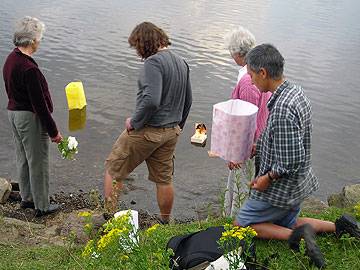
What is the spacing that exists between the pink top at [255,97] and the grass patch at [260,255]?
3.30 feet

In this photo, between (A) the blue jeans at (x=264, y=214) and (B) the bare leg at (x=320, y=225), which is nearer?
(A) the blue jeans at (x=264, y=214)

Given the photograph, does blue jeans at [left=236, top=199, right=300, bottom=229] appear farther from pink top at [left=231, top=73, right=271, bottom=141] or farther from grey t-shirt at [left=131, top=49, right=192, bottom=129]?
grey t-shirt at [left=131, top=49, right=192, bottom=129]

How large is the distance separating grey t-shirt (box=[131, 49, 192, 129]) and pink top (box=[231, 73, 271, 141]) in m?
0.63

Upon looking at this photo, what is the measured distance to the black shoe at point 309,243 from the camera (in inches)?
135

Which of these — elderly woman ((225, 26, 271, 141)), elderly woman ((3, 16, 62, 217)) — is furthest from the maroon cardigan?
elderly woman ((225, 26, 271, 141))

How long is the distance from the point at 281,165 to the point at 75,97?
6.89 metres

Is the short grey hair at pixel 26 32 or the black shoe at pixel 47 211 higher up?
the short grey hair at pixel 26 32

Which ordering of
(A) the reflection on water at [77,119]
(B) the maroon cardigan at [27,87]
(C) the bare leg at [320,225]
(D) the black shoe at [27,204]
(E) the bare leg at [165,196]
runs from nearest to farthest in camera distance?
(C) the bare leg at [320,225]
(B) the maroon cardigan at [27,87]
(E) the bare leg at [165,196]
(D) the black shoe at [27,204]
(A) the reflection on water at [77,119]

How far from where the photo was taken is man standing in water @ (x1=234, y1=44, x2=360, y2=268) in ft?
11.4

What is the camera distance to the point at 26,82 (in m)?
4.82

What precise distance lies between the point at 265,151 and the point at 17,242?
2.65 m

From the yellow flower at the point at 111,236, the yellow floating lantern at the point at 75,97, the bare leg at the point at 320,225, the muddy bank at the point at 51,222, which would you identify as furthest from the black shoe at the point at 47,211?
the yellow floating lantern at the point at 75,97

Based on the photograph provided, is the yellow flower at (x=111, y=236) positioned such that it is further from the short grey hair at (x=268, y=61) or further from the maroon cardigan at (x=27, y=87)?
the maroon cardigan at (x=27, y=87)

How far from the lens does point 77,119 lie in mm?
9617
